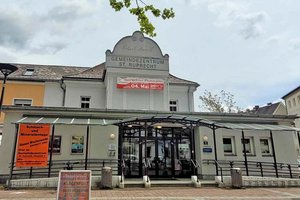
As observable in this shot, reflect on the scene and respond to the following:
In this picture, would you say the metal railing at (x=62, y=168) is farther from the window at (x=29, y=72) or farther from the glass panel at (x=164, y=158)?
the window at (x=29, y=72)

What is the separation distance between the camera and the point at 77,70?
2650 cm

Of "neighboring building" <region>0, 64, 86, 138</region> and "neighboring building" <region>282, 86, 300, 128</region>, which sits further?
"neighboring building" <region>282, 86, 300, 128</region>

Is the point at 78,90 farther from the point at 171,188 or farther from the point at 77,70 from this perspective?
the point at 171,188

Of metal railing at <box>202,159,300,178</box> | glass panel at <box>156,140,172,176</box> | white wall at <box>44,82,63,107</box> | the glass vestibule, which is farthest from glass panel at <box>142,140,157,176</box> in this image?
white wall at <box>44,82,63,107</box>

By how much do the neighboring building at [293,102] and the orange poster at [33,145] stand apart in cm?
3788

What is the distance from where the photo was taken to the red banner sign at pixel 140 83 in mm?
17656

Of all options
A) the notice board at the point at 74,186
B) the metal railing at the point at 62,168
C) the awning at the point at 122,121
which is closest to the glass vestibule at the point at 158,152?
the metal railing at the point at 62,168

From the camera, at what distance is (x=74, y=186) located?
19.7 ft

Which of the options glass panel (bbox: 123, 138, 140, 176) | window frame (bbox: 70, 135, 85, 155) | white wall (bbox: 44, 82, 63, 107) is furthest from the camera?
white wall (bbox: 44, 82, 63, 107)

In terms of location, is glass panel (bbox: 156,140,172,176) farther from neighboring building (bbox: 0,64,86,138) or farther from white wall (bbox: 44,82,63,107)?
neighboring building (bbox: 0,64,86,138)

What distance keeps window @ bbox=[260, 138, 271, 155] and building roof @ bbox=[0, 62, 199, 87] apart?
27.0 ft

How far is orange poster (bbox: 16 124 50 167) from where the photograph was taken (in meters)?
11.2

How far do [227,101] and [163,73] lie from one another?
21170mm

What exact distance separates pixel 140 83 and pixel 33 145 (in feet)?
28.2
